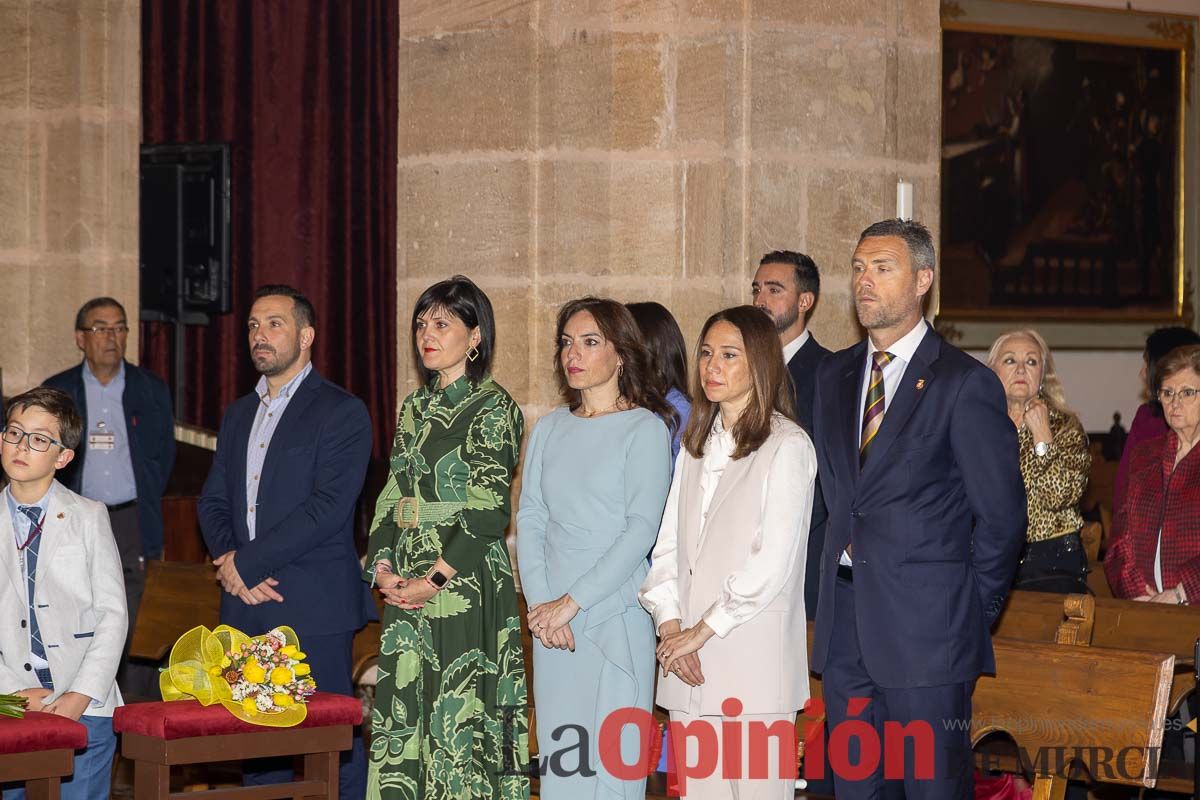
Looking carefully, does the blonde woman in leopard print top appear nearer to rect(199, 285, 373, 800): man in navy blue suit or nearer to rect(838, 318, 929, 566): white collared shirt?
rect(838, 318, 929, 566): white collared shirt

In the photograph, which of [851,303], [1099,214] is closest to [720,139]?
[851,303]

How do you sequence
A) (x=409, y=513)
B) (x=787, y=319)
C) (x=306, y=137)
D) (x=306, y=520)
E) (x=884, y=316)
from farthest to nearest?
(x=306, y=137) → (x=787, y=319) → (x=306, y=520) → (x=409, y=513) → (x=884, y=316)

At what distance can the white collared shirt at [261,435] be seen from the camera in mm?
4973

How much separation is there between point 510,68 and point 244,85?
3.66m

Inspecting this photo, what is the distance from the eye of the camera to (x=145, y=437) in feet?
24.2

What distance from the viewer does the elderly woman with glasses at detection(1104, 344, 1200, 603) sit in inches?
211

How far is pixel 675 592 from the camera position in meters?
4.21

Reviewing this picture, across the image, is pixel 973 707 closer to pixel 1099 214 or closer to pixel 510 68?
pixel 510 68

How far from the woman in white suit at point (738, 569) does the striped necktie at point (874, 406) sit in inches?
7.0

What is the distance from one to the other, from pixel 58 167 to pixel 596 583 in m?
5.05

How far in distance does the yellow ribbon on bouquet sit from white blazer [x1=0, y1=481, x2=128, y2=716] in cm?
16

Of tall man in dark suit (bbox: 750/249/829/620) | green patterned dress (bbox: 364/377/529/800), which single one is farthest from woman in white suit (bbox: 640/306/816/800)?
tall man in dark suit (bbox: 750/249/829/620)

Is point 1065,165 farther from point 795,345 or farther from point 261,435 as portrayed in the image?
point 261,435

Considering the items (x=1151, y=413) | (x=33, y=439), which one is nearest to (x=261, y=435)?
(x=33, y=439)
